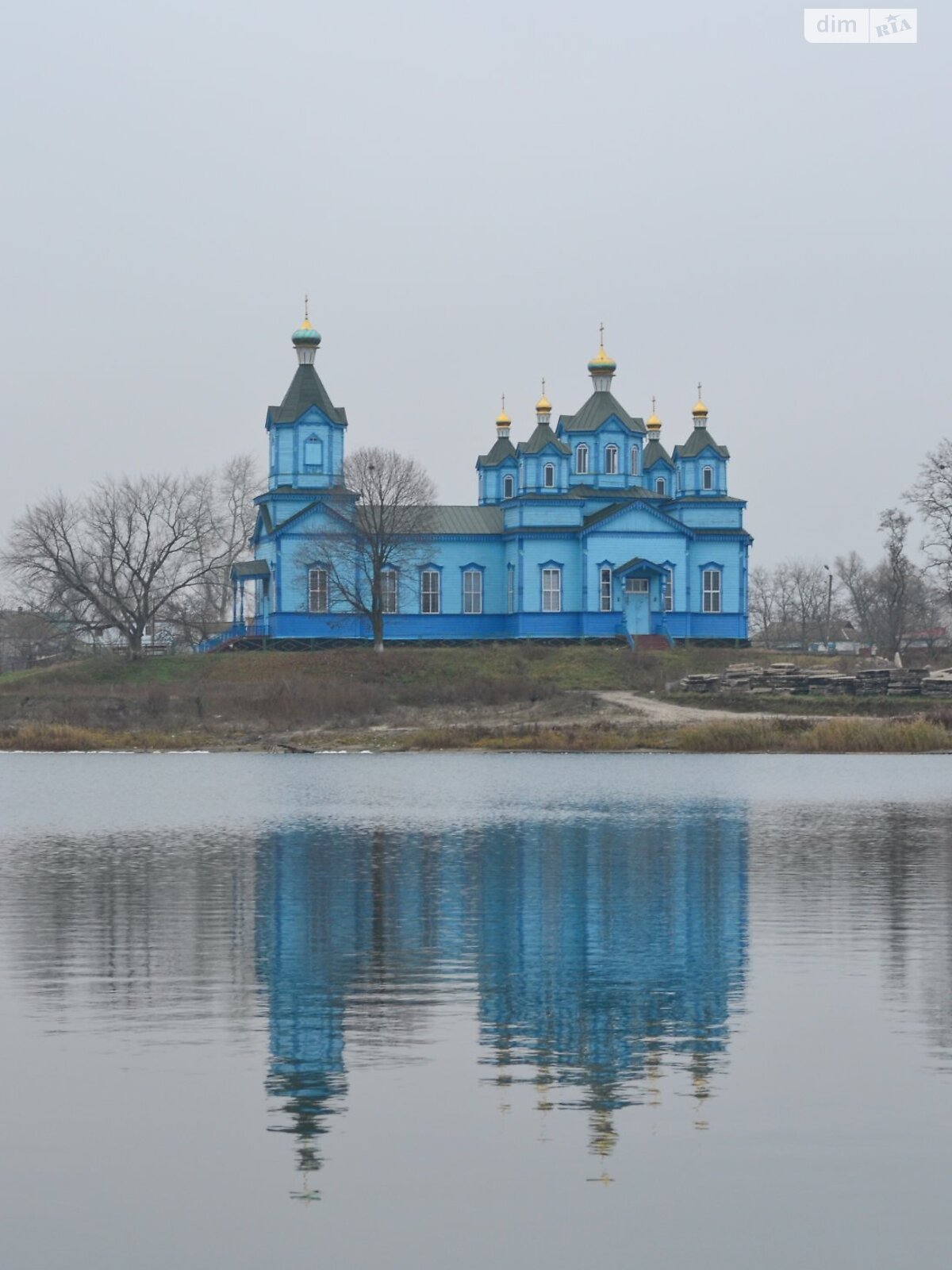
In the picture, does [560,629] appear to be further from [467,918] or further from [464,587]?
[467,918]

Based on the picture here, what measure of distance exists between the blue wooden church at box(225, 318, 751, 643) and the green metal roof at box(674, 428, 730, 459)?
6.06ft

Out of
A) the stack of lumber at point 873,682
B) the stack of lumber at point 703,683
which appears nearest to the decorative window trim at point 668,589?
the stack of lumber at point 703,683

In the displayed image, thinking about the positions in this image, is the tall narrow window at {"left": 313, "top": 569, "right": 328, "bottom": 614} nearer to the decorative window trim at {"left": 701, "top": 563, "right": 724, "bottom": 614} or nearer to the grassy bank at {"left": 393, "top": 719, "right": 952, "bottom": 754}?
the decorative window trim at {"left": 701, "top": 563, "right": 724, "bottom": 614}

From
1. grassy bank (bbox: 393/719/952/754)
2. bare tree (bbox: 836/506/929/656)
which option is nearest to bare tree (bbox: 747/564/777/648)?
bare tree (bbox: 836/506/929/656)

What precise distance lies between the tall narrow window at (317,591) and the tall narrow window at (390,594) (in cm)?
233

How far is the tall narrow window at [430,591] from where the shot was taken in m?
75.8

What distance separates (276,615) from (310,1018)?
58.9m

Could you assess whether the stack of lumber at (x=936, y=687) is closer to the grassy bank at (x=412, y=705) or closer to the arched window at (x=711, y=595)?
the grassy bank at (x=412, y=705)

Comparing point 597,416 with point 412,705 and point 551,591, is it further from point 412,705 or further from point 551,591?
point 412,705

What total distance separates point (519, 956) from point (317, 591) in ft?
185

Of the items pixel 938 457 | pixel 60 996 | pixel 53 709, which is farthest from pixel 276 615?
pixel 60 996

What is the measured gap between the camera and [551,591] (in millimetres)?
74688

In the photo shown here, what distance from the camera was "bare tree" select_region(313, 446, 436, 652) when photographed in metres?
73.0

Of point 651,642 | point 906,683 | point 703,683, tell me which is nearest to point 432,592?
point 651,642
